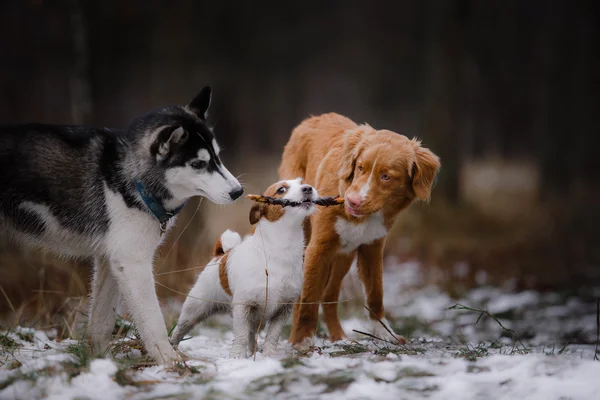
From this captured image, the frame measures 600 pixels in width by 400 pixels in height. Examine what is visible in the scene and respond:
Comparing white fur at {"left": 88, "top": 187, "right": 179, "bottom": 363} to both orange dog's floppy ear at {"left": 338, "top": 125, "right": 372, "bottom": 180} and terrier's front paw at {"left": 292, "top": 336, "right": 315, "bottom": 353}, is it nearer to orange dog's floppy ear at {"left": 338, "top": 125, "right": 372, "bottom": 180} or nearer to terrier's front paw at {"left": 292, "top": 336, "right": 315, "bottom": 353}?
terrier's front paw at {"left": 292, "top": 336, "right": 315, "bottom": 353}

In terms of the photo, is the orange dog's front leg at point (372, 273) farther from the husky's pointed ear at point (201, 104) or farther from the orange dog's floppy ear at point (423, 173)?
the husky's pointed ear at point (201, 104)

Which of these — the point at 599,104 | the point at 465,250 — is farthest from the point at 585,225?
the point at 599,104

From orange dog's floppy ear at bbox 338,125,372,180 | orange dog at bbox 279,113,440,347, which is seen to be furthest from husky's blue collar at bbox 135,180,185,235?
orange dog's floppy ear at bbox 338,125,372,180

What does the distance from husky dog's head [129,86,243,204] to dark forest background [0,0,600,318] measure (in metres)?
1.42

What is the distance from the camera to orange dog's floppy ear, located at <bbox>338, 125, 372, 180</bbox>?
12.8 feet

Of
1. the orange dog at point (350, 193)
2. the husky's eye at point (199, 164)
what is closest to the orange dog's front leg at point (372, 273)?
the orange dog at point (350, 193)

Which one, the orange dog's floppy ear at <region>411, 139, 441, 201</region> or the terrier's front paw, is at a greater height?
the orange dog's floppy ear at <region>411, 139, 441, 201</region>

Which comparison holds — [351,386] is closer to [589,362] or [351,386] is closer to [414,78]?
[589,362]

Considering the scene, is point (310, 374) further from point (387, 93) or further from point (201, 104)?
point (387, 93)

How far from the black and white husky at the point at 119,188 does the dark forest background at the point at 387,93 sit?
129 centimetres

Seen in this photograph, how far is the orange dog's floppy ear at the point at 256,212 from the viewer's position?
367 cm

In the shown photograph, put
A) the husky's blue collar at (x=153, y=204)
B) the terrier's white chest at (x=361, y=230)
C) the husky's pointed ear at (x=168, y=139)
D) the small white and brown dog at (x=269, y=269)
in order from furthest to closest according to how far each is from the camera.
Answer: the terrier's white chest at (x=361, y=230) < the small white and brown dog at (x=269, y=269) < the husky's blue collar at (x=153, y=204) < the husky's pointed ear at (x=168, y=139)

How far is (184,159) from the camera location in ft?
10.8

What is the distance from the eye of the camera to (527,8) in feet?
52.5
